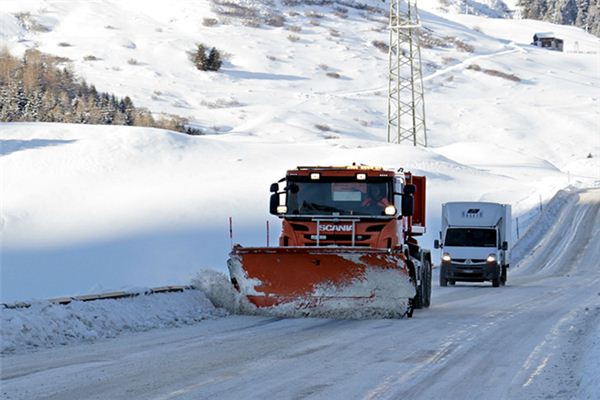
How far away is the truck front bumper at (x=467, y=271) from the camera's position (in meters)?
33.2

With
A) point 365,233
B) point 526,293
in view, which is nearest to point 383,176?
point 365,233

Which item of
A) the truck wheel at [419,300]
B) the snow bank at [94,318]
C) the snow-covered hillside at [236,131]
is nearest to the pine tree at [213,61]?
the snow-covered hillside at [236,131]

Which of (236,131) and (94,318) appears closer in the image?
(94,318)

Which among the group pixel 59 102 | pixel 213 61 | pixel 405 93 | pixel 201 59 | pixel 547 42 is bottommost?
pixel 59 102

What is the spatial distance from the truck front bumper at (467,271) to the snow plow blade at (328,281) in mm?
15148

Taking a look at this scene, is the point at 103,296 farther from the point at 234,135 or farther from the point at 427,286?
the point at 234,135

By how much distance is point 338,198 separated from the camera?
63.4 feet

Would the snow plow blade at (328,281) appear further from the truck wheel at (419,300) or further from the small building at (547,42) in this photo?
the small building at (547,42)

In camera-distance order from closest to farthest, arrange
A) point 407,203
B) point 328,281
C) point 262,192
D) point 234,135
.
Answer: point 328,281 < point 407,203 < point 262,192 < point 234,135

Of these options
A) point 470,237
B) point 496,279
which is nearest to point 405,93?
point 470,237

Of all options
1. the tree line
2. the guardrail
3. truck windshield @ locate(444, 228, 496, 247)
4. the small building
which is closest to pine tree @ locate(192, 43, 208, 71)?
the tree line

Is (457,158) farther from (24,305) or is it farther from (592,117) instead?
(24,305)

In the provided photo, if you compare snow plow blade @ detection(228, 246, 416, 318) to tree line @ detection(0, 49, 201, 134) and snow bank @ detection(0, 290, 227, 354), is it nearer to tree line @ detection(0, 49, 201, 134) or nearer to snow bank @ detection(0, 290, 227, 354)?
snow bank @ detection(0, 290, 227, 354)

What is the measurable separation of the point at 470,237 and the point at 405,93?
92236mm
